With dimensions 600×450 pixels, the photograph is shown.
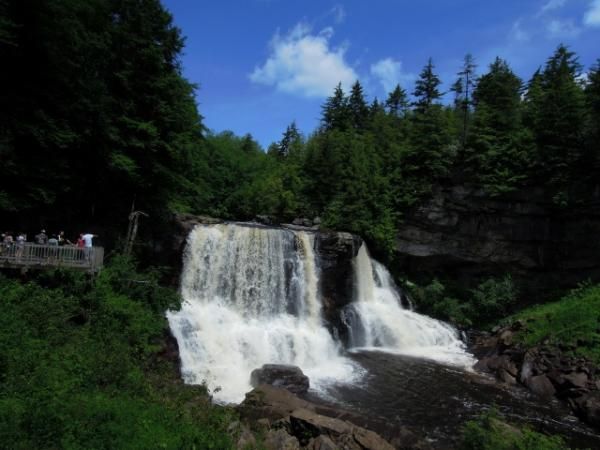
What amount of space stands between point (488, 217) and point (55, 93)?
1140 inches

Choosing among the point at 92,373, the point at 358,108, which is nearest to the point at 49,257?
the point at 92,373

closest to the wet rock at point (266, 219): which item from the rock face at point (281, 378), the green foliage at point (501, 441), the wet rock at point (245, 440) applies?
the rock face at point (281, 378)

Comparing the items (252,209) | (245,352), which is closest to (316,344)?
(245,352)

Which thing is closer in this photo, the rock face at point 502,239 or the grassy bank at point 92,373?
the grassy bank at point 92,373

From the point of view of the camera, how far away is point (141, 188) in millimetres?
20250

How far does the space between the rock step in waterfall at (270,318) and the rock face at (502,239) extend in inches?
264

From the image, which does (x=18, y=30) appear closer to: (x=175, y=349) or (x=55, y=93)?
(x=55, y=93)

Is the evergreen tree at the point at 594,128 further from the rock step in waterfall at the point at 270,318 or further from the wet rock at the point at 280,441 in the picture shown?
the wet rock at the point at 280,441

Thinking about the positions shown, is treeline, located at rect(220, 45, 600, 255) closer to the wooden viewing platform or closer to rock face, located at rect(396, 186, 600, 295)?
rock face, located at rect(396, 186, 600, 295)

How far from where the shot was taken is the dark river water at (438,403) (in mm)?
12820

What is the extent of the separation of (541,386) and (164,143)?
2102 cm

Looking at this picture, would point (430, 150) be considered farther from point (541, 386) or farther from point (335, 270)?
point (541, 386)

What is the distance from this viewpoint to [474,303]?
28.5m

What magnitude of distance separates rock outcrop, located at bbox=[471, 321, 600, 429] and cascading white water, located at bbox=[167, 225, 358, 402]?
774 centimetres
